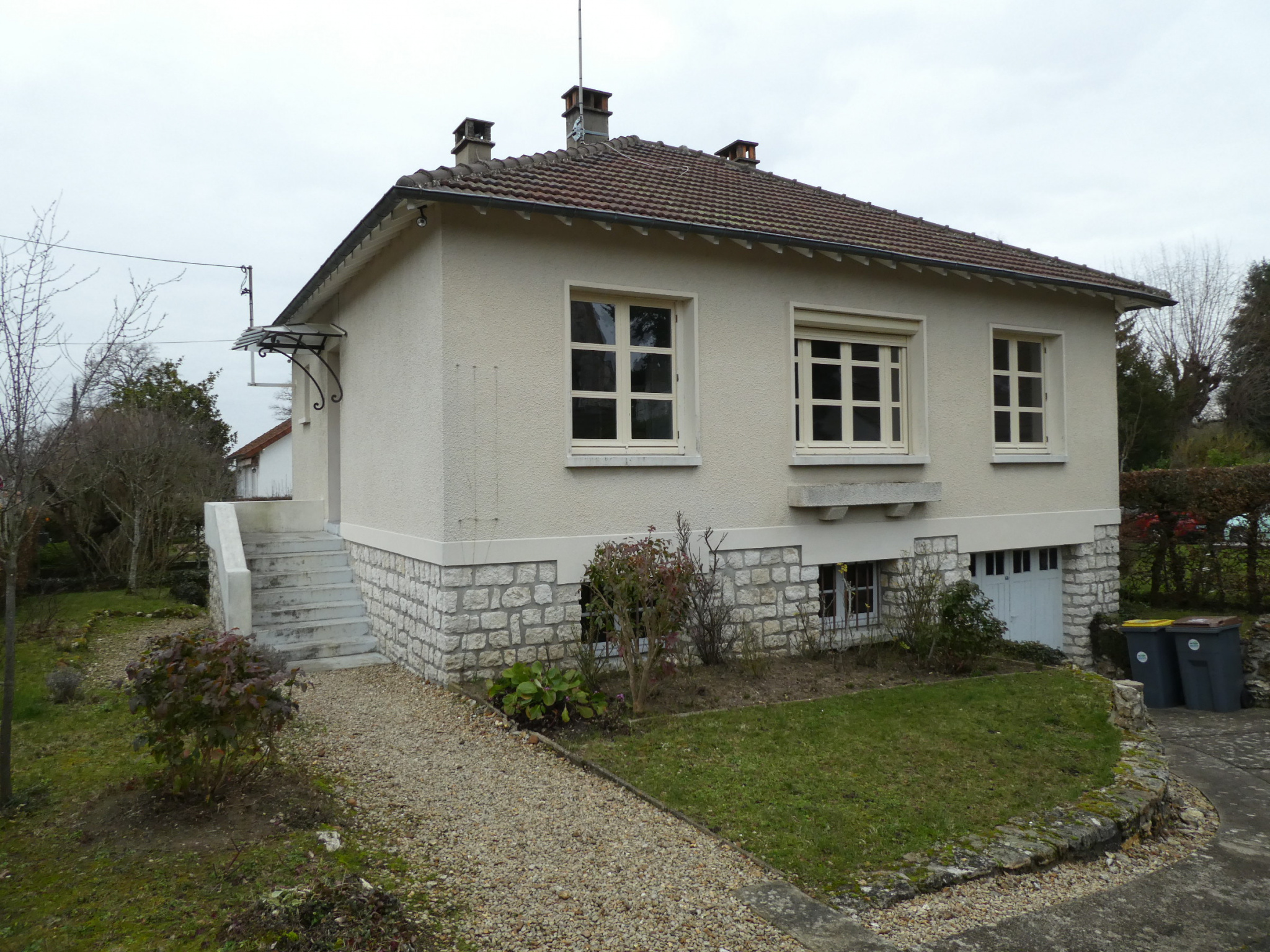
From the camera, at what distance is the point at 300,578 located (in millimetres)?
10812

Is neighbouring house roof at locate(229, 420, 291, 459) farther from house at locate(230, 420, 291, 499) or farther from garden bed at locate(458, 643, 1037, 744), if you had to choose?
garden bed at locate(458, 643, 1037, 744)

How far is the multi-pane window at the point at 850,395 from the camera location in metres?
10.3

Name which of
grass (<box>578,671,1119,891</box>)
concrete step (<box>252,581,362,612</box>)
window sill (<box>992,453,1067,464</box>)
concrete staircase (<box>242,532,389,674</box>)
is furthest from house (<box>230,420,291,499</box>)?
grass (<box>578,671,1119,891</box>)

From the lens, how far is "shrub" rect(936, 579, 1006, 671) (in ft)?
30.6

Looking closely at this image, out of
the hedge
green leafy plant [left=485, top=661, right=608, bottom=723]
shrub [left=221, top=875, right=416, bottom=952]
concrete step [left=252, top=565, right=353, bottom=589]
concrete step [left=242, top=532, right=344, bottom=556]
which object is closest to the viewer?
shrub [left=221, top=875, right=416, bottom=952]

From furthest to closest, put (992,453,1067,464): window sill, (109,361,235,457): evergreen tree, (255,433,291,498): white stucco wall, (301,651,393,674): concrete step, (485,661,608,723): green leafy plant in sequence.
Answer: (255,433,291,498): white stucco wall
(109,361,235,457): evergreen tree
(992,453,1067,464): window sill
(301,651,393,674): concrete step
(485,661,608,723): green leafy plant

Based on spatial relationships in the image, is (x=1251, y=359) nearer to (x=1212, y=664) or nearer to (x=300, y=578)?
(x=1212, y=664)

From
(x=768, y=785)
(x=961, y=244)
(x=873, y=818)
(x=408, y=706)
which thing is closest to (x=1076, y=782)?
(x=873, y=818)

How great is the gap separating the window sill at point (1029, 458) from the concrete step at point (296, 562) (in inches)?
329

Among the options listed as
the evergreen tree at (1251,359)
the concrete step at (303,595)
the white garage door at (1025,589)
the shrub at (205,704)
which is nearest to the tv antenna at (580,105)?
the concrete step at (303,595)

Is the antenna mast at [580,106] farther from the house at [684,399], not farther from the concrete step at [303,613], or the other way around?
the concrete step at [303,613]

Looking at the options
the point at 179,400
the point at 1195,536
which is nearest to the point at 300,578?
the point at 1195,536

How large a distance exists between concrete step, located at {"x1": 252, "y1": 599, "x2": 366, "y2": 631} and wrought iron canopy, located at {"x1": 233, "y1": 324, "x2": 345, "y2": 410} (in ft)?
10.1

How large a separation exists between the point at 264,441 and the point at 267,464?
992mm
